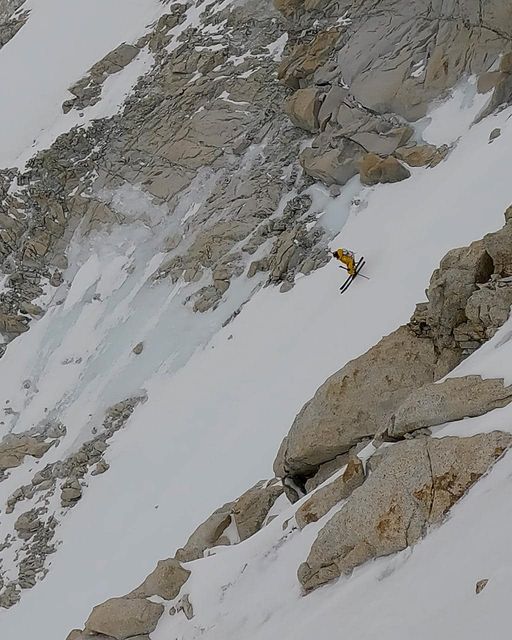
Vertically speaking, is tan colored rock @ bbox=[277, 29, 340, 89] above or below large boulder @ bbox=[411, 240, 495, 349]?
above

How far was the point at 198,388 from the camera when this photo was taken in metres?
21.9

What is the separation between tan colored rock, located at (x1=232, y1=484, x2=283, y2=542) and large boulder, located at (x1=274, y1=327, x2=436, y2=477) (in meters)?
1.25

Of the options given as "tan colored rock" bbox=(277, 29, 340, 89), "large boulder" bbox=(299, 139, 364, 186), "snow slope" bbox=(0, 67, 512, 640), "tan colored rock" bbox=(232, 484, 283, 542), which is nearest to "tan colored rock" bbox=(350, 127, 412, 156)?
"large boulder" bbox=(299, 139, 364, 186)

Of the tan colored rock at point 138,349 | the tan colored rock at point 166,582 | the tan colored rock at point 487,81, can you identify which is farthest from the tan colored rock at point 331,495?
the tan colored rock at point 487,81

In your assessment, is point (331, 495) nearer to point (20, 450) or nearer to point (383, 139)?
point (383, 139)

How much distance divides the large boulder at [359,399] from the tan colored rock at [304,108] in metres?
15.1

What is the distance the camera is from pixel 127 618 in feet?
37.6

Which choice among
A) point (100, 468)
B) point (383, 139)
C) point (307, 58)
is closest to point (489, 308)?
point (383, 139)

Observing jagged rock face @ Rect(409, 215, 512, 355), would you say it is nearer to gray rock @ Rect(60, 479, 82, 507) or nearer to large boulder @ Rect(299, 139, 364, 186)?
large boulder @ Rect(299, 139, 364, 186)

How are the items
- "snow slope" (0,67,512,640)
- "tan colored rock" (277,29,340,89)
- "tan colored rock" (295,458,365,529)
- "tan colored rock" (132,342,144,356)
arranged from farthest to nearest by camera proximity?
"tan colored rock" (277,29,340,89)
"tan colored rock" (132,342,144,356)
"snow slope" (0,67,512,640)
"tan colored rock" (295,458,365,529)

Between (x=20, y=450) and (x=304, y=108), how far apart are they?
17.6 meters

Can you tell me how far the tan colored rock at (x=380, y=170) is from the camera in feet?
73.8

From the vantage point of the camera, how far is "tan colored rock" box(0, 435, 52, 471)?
81.8 ft

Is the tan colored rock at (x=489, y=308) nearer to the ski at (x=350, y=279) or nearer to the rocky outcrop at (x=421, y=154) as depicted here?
the ski at (x=350, y=279)
